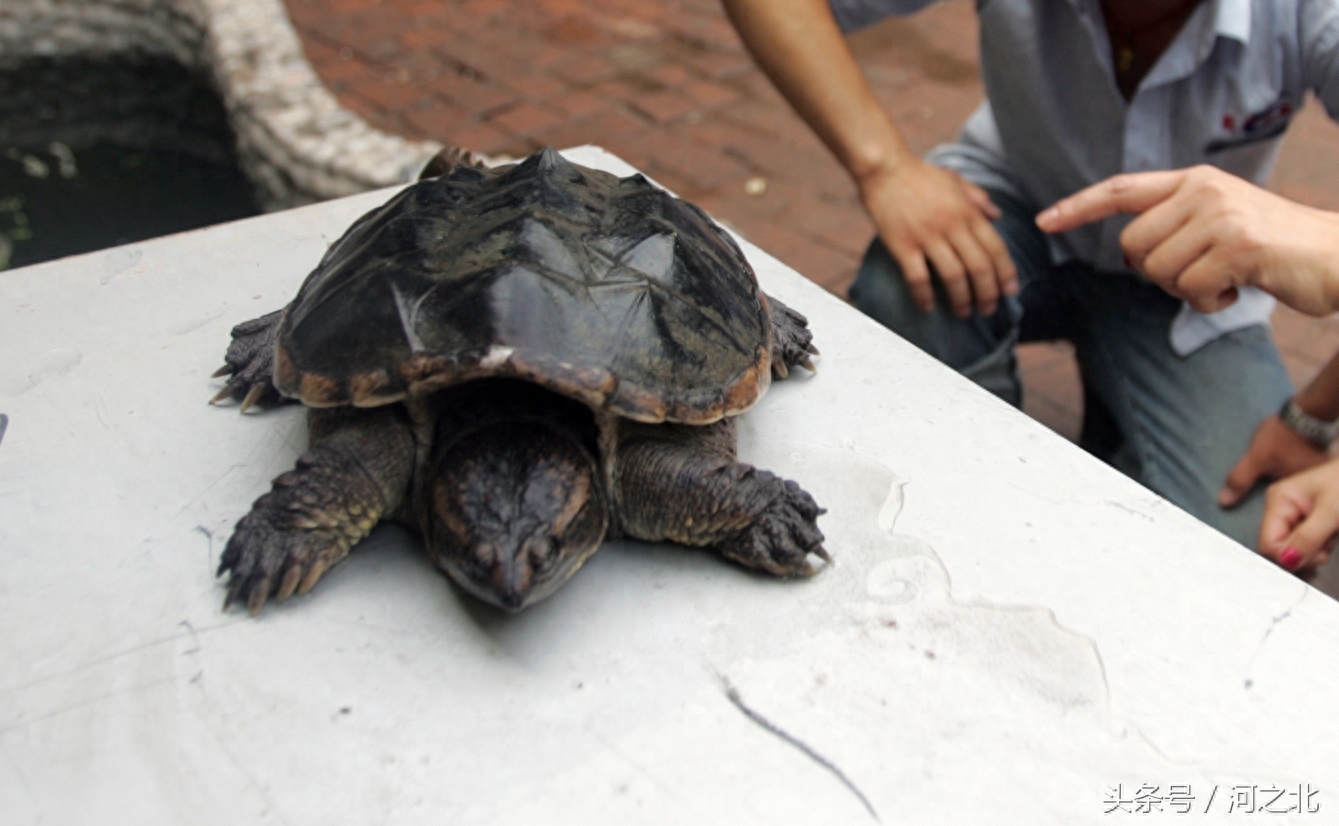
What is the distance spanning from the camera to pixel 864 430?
161 cm

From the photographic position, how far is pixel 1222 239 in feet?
5.25

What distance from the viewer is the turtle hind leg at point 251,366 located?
1.55m

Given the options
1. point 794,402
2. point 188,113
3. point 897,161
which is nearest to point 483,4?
point 188,113

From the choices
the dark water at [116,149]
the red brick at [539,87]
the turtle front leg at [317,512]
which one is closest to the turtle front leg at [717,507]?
the turtle front leg at [317,512]

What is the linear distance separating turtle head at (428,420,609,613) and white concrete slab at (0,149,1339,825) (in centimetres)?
9

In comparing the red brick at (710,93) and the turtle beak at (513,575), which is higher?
the turtle beak at (513,575)

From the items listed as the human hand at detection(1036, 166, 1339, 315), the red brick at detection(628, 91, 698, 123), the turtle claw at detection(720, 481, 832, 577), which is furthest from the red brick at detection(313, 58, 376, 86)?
the turtle claw at detection(720, 481, 832, 577)

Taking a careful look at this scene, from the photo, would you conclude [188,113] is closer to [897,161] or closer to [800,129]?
[800,129]

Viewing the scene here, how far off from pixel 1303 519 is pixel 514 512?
1460 millimetres

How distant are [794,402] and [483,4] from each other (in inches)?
154

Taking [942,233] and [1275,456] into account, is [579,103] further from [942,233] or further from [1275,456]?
[1275,456]

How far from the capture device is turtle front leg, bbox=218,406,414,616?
1234mm

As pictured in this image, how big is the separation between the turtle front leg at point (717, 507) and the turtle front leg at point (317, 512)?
0.31m

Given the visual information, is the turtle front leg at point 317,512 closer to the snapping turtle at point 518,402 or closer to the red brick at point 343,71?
the snapping turtle at point 518,402
